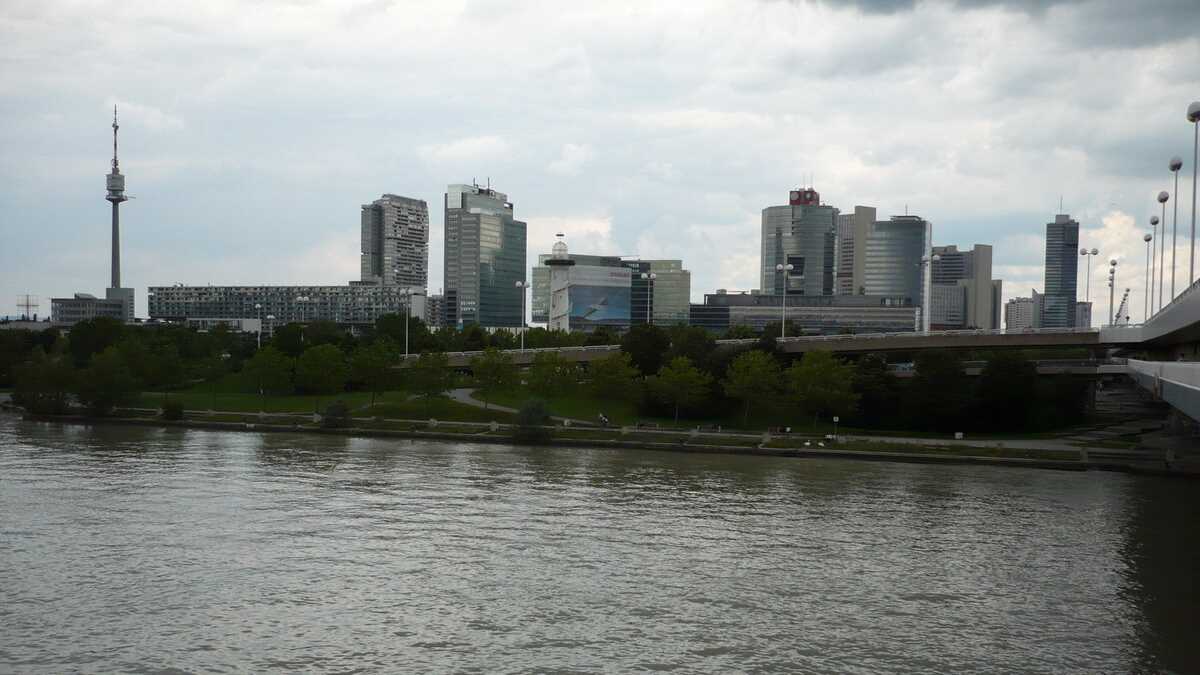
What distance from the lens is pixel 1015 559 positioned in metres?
28.4

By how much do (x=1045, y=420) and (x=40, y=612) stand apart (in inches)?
2362

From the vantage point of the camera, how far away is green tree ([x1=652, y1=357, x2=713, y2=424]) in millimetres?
64500

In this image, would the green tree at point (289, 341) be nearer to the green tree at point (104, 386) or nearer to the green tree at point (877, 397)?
the green tree at point (104, 386)

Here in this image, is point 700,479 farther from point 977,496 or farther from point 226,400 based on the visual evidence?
point 226,400

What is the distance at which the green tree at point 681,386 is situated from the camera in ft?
212

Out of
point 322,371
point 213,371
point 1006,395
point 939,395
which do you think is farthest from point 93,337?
point 1006,395

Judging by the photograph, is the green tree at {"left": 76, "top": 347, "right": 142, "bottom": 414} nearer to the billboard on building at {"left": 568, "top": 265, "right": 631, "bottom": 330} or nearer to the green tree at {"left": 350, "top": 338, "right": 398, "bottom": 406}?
the green tree at {"left": 350, "top": 338, "right": 398, "bottom": 406}

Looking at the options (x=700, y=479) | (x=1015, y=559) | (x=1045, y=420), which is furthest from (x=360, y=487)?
(x=1045, y=420)

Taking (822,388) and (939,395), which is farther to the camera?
(939,395)

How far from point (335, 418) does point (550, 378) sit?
50.5 ft

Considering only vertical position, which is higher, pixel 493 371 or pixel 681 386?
pixel 493 371

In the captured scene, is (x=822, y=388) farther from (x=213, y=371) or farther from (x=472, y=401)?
(x=213, y=371)

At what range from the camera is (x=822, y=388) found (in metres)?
62.2

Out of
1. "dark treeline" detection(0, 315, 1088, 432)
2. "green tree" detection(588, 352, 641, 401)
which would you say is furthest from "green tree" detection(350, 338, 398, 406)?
"green tree" detection(588, 352, 641, 401)
